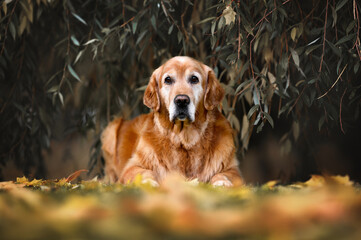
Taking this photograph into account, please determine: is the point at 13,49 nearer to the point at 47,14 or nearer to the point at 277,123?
the point at 47,14

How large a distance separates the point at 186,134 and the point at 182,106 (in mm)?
286

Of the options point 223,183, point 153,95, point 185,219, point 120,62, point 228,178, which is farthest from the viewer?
point 120,62

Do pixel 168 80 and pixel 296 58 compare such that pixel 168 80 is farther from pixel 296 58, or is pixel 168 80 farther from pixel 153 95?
pixel 296 58

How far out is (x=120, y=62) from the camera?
14.5 ft

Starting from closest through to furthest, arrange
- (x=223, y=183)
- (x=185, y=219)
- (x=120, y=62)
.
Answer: (x=185, y=219)
(x=223, y=183)
(x=120, y=62)

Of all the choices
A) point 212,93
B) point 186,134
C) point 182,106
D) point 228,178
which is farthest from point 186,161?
point 212,93

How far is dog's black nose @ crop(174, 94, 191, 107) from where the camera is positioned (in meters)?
2.75

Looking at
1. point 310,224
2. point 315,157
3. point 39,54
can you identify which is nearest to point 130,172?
point 310,224

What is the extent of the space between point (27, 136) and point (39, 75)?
790mm

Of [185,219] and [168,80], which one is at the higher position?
[168,80]

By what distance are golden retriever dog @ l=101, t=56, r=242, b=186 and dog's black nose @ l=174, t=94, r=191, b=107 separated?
0.18 feet

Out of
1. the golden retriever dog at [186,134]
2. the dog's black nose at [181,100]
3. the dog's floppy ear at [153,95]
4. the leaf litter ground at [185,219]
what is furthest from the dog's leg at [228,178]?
the leaf litter ground at [185,219]

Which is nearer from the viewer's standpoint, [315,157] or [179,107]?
[179,107]

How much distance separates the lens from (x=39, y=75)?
16.1 feet
